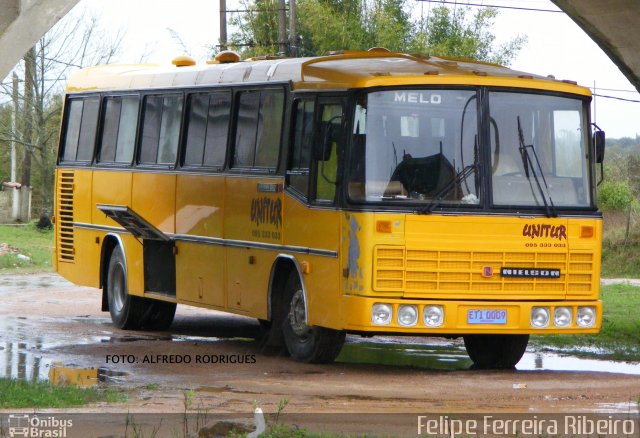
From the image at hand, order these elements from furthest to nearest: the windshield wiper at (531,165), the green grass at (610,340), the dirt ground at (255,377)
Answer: the green grass at (610,340)
the windshield wiper at (531,165)
the dirt ground at (255,377)

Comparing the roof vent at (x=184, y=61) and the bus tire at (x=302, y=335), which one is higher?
the roof vent at (x=184, y=61)

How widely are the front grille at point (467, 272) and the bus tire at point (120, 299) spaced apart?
5.76 meters

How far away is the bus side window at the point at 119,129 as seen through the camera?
17.0m

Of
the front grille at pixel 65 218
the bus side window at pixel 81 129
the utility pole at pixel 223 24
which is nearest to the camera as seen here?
the bus side window at pixel 81 129

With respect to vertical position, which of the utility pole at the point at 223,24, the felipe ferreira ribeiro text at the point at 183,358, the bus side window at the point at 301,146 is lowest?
the felipe ferreira ribeiro text at the point at 183,358

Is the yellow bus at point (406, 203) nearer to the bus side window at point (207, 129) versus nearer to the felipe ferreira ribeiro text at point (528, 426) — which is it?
the bus side window at point (207, 129)

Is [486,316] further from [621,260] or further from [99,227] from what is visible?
[621,260]

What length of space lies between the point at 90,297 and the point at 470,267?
434 inches

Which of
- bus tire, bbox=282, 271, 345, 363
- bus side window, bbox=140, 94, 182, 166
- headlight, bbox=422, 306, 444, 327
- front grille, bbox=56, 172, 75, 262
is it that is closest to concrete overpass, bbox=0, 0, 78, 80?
bus tire, bbox=282, 271, 345, 363

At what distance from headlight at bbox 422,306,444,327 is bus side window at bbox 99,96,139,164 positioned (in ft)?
20.0

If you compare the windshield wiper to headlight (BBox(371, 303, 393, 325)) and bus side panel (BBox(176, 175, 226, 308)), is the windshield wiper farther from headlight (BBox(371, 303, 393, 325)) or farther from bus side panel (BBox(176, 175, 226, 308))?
bus side panel (BBox(176, 175, 226, 308))

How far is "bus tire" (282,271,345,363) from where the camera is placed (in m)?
12.9

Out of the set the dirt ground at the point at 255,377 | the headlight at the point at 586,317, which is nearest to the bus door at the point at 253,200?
the dirt ground at the point at 255,377

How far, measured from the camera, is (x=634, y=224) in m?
32.2
